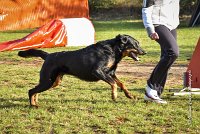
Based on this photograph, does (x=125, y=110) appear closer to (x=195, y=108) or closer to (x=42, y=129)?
(x=195, y=108)

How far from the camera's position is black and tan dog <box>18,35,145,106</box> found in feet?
19.4

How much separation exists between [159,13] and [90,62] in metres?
1.18

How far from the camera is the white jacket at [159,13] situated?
593 cm

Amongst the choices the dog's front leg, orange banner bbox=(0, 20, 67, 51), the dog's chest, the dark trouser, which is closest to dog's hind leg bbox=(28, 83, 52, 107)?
the dog's front leg

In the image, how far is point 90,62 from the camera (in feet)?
19.5

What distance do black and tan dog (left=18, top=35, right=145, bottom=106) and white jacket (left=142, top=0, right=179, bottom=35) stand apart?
14.7 inches

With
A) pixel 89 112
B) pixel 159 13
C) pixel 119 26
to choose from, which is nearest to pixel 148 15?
pixel 159 13

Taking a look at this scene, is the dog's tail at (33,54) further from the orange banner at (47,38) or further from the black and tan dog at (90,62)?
the orange banner at (47,38)

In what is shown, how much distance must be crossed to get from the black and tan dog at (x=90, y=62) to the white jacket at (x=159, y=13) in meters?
0.37

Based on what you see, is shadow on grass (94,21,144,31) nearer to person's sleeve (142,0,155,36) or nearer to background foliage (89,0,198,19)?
background foliage (89,0,198,19)

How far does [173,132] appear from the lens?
4.69m

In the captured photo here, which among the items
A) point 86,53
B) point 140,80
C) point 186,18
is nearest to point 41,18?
point 186,18

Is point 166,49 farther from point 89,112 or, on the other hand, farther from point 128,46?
point 89,112

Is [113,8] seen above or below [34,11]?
below
